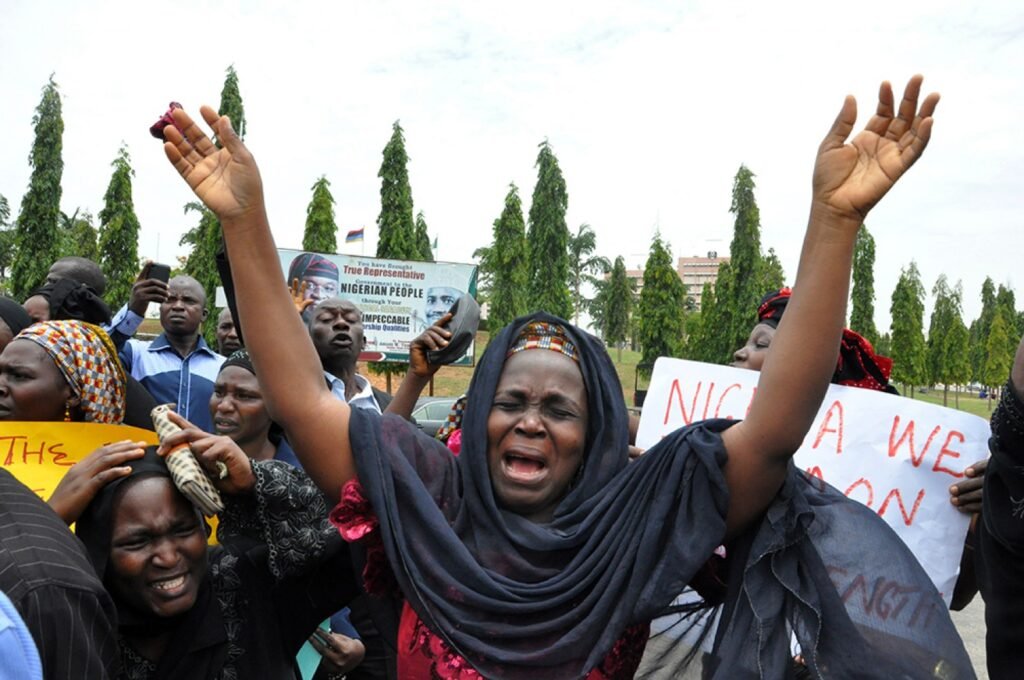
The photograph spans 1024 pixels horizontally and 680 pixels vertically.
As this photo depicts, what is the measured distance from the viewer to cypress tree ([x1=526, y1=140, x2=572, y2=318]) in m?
25.6

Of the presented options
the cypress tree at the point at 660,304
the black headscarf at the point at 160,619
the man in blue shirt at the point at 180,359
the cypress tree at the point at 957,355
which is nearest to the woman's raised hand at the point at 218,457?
the black headscarf at the point at 160,619

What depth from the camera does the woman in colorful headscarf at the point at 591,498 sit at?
166 cm

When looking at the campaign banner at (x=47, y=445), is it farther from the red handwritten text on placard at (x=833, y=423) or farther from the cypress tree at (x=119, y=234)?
the cypress tree at (x=119, y=234)

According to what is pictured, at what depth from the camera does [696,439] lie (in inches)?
69.6

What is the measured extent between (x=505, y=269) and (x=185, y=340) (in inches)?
798

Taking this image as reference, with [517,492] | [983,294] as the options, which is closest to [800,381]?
[517,492]

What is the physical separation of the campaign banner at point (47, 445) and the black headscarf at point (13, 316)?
1.11m

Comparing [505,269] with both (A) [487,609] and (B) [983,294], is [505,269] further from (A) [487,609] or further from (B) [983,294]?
(B) [983,294]

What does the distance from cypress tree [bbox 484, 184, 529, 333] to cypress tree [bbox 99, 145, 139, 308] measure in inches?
398

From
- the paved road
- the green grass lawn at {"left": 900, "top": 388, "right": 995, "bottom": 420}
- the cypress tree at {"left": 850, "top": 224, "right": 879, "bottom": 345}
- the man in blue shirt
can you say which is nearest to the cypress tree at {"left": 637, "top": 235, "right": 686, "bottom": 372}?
the cypress tree at {"left": 850, "top": 224, "right": 879, "bottom": 345}

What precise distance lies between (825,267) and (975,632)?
598 centimetres

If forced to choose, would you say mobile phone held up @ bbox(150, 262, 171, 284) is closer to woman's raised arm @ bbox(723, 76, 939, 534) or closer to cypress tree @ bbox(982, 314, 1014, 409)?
woman's raised arm @ bbox(723, 76, 939, 534)

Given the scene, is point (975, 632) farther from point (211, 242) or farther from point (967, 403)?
point (967, 403)

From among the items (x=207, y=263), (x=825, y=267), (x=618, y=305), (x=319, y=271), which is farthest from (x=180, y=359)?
(x=618, y=305)
